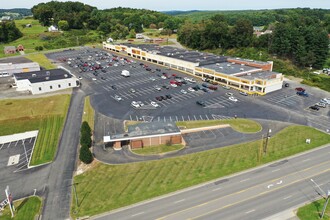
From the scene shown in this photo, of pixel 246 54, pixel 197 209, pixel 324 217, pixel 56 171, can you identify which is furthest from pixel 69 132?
pixel 246 54

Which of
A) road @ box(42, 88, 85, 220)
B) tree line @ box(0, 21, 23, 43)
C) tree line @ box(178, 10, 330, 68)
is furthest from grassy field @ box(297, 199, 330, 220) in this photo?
tree line @ box(0, 21, 23, 43)

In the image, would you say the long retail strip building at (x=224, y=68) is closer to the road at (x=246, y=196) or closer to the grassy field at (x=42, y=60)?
the road at (x=246, y=196)

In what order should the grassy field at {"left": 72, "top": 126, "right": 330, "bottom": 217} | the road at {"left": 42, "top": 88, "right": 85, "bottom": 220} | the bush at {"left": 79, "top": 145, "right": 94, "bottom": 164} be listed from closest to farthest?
the road at {"left": 42, "top": 88, "right": 85, "bottom": 220} → the grassy field at {"left": 72, "top": 126, "right": 330, "bottom": 217} → the bush at {"left": 79, "top": 145, "right": 94, "bottom": 164}

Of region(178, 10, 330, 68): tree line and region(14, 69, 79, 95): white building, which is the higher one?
region(178, 10, 330, 68): tree line

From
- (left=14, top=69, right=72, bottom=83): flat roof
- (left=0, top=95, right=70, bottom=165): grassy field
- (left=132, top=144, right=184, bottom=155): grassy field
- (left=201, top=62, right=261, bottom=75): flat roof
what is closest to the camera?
(left=132, top=144, right=184, bottom=155): grassy field

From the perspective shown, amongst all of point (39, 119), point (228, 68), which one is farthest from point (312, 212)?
point (228, 68)

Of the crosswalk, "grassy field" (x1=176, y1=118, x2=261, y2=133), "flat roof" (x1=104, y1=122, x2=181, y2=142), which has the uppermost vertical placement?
"flat roof" (x1=104, y1=122, x2=181, y2=142)

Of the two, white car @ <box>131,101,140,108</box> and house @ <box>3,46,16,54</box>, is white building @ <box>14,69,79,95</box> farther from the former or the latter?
house @ <box>3,46,16,54</box>
